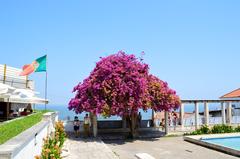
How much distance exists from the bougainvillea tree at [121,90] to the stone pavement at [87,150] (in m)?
2.35

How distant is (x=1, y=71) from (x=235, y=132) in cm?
1915

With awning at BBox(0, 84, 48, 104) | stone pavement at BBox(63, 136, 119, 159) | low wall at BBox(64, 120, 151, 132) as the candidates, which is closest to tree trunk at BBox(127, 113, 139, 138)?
low wall at BBox(64, 120, 151, 132)

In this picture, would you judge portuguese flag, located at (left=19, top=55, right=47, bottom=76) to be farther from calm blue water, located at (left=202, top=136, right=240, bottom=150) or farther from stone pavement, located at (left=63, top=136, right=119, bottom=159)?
calm blue water, located at (left=202, top=136, right=240, bottom=150)

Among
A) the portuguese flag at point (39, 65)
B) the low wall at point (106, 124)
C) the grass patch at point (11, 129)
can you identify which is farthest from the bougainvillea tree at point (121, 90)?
the grass patch at point (11, 129)

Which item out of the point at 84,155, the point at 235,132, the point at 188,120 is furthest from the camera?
the point at 188,120

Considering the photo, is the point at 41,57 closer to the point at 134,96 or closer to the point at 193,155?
the point at 134,96

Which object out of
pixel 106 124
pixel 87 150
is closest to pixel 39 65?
pixel 87 150

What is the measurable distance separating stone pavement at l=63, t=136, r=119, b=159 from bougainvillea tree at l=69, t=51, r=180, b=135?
7.71ft

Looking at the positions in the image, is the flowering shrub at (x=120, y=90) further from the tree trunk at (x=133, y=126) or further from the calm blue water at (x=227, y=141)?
the calm blue water at (x=227, y=141)

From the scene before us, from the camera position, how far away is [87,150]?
16984mm

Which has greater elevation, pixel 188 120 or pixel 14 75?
pixel 14 75

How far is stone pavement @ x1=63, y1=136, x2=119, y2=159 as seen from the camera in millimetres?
15141

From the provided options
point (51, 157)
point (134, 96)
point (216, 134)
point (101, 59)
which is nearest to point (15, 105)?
point (101, 59)

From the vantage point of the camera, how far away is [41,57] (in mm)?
21453
